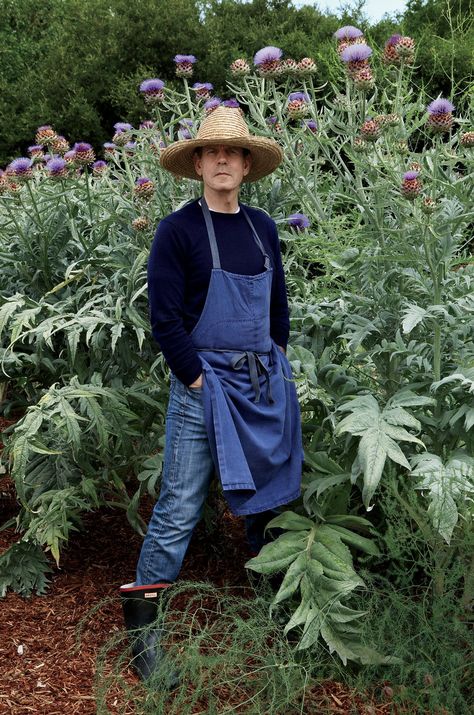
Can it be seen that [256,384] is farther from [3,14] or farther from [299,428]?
[3,14]

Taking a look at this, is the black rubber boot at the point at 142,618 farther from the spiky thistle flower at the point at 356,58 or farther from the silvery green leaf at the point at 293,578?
the spiky thistle flower at the point at 356,58

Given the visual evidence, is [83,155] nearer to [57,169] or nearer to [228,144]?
[57,169]

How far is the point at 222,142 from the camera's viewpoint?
335cm

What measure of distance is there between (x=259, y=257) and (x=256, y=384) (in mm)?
455

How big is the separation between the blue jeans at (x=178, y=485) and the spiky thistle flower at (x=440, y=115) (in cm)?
137

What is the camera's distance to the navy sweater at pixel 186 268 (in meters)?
3.26

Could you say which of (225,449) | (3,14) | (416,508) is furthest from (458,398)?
(3,14)

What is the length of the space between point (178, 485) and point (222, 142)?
3.92 feet

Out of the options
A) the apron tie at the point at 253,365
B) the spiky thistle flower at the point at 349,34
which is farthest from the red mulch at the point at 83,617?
the spiky thistle flower at the point at 349,34

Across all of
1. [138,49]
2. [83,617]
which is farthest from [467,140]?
→ [138,49]

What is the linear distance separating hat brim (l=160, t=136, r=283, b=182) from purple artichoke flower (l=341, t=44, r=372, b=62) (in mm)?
Result: 556

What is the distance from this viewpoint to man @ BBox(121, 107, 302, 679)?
3283mm

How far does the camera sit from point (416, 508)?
11.1 ft

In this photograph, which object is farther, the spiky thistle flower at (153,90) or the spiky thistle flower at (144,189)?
the spiky thistle flower at (153,90)
